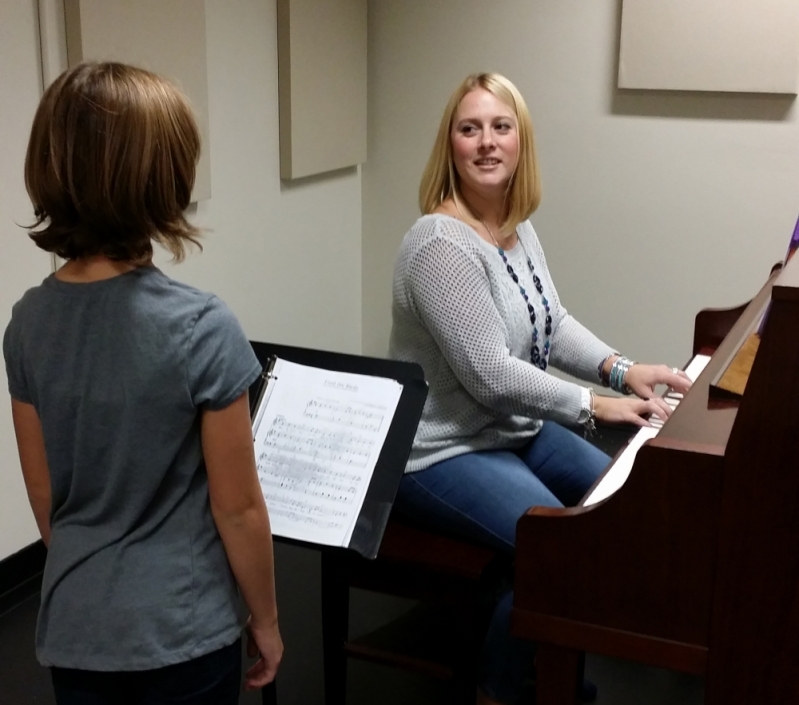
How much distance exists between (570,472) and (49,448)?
1.13 metres

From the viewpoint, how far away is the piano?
110 cm

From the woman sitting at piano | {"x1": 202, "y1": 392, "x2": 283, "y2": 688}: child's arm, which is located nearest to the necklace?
the woman sitting at piano

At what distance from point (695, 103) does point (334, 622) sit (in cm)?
224

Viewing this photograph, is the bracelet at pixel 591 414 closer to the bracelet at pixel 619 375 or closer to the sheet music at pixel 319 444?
the bracelet at pixel 619 375

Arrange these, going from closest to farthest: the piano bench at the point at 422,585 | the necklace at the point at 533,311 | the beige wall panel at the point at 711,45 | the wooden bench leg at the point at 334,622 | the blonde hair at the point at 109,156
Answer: the blonde hair at the point at 109,156 → the piano bench at the point at 422,585 → the wooden bench leg at the point at 334,622 → the necklace at the point at 533,311 → the beige wall panel at the point at 711,45

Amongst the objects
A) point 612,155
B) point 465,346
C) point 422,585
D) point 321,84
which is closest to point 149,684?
point 422,585

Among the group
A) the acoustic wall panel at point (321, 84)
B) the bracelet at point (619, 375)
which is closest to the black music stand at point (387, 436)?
the bracelet at point (619, 375)

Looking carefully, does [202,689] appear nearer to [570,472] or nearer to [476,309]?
[476,309]

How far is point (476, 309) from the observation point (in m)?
1.66

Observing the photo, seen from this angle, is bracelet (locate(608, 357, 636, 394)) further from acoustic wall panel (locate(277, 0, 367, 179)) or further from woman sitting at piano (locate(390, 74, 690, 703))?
acoustic wall panel (locate(277, 0, 367, 179))

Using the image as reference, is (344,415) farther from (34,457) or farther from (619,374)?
(619,374)

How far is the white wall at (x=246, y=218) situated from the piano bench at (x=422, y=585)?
1001 millimetres

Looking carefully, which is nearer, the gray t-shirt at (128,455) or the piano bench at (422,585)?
the gray t-shirt at (128,455)

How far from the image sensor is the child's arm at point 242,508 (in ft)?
3.38
